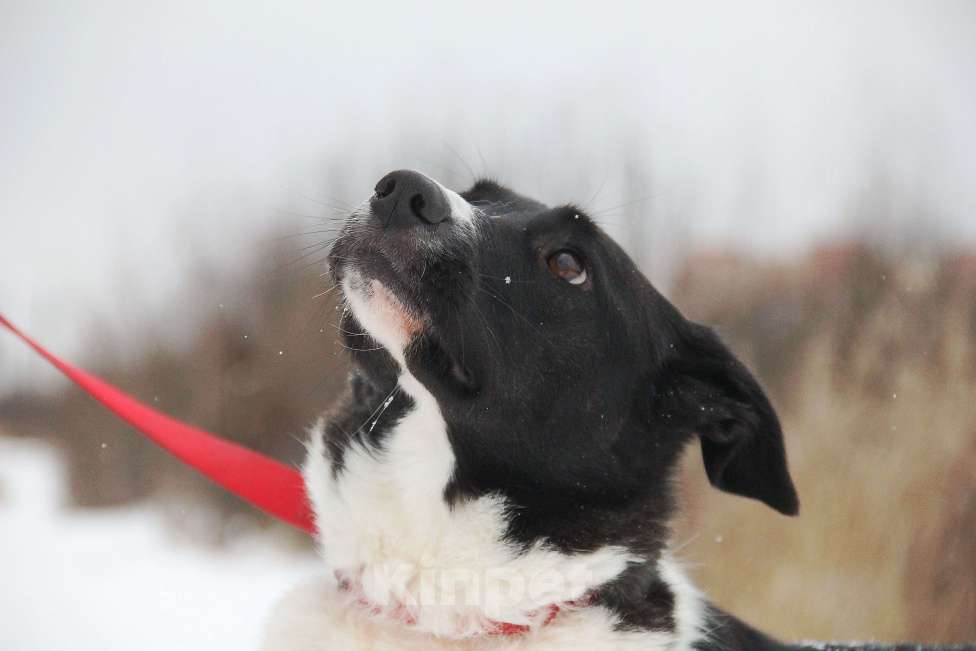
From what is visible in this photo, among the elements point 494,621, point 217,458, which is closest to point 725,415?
point 494,621

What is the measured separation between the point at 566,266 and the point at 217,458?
1352mm

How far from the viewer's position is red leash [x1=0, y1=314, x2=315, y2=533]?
2.74 m

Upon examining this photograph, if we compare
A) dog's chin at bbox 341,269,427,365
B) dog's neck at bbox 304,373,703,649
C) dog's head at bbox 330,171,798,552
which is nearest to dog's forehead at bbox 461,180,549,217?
dog's head at bbox 330,171,798,552

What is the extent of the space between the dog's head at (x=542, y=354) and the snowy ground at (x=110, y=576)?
10.8ft

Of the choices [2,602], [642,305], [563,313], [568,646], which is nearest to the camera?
[568,646]

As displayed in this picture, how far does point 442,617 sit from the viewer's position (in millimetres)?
2273

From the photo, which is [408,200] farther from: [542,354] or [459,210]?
[542,354]

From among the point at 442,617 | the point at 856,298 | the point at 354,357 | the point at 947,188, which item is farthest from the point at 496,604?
the point at 947,188

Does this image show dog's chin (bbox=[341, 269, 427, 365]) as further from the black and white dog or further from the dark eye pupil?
the dark eye pupil

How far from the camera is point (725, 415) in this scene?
2.69 m

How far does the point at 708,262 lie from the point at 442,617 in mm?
4817

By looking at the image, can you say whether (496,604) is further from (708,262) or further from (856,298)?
(856,298)

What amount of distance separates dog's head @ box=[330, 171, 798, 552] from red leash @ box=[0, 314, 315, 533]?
62 cm

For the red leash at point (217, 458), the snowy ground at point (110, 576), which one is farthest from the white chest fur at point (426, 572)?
the snowy ground at point (110, 576)
